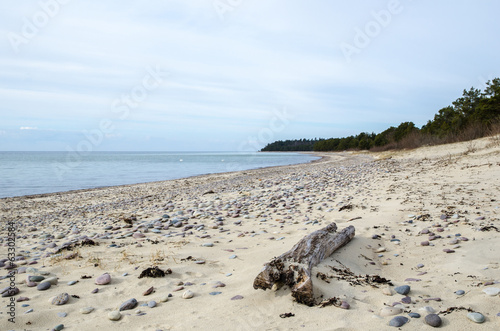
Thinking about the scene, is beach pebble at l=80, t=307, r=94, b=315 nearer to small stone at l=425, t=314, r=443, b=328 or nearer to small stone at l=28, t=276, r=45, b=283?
small stone at l=28, t=276, r=45, b=283

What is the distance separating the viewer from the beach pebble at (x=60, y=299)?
346cm

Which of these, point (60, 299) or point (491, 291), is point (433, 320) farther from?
point (60, 299)

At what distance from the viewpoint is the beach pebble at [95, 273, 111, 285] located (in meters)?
A: 3.98

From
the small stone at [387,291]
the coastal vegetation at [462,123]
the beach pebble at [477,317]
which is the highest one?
the coastal vegetation at [462,123]

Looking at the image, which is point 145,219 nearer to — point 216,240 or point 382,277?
point 216,240

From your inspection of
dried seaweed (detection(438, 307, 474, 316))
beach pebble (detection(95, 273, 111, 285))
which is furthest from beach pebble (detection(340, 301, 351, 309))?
beach pebble (detection(95, 273, 111, 285))

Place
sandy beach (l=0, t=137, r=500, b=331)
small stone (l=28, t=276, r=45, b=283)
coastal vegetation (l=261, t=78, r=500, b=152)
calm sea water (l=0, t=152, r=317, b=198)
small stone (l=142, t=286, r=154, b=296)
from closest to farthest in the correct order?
sandy beach (l=0, t=137, r=500, b=331)
small stone (l=142, t=286, r=154, b=296)
small stone (l=28, t=276, r=45, b=283)
calm sea water (l=0, t=152, r=317, b=198)
coastal vegetation (l=261, t=78, r=500, b=152)

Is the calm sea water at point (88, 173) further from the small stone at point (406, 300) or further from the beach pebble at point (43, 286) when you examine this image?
Result: the small stone at point (406, 300)

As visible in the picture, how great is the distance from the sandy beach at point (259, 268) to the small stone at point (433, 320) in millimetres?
46

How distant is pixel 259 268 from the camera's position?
4.04 metres

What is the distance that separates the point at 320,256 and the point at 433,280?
4.10 feet

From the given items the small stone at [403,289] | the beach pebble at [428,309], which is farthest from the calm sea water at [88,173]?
the beach pebble at [428,309]

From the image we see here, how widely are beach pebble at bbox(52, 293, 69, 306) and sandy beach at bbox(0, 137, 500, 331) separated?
0.02 meters

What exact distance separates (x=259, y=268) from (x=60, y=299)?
240cm
